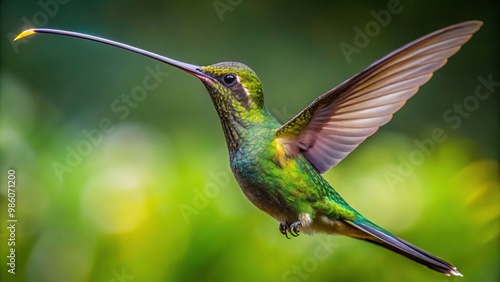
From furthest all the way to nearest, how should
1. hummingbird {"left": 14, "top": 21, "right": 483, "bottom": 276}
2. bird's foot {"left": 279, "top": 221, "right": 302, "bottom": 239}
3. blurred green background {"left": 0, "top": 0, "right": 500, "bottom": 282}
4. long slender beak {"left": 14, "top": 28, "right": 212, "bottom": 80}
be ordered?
blurred green background {"left": 0, "top": 0, "right": 500, "bottom": 282} < bird's foot {"left": 279, "top": 221, "right": 302, "bottom": 239} < hummingbird {"left": 14, "top": 21, "right": 483, "bottom": 276} < long slender beak {"left": 14, "top": 28, "right": 212, "bottom": 80}

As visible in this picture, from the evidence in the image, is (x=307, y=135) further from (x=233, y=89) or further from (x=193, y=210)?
(x=193, y=210)

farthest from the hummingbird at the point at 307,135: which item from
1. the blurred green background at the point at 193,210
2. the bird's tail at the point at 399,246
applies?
the blurred green background at the point at 193,210

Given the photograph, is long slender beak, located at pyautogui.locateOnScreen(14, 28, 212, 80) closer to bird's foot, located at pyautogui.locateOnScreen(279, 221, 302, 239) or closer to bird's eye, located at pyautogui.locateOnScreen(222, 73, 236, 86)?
bird's eye, located at pyautogui.locateOnScreen(222, 73, 236, 86)

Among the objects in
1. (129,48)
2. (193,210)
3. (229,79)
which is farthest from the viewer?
(193,210)

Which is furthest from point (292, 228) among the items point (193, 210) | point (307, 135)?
point (193, 210)

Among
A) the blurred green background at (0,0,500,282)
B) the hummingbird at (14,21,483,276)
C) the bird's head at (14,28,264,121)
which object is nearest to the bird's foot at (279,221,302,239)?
the hummingbird at (14,21,483,276)

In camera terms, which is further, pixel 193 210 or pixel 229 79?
pixel 193 210

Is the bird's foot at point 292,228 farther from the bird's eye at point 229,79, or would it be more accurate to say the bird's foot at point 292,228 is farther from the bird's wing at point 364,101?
the bird's eye at point 229,79
